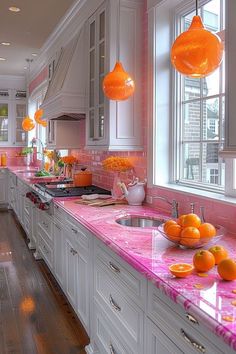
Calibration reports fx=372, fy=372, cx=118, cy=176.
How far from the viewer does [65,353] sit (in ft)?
8.13

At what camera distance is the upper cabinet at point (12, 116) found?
28.4 ft

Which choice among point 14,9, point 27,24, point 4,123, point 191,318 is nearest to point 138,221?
point 191,318

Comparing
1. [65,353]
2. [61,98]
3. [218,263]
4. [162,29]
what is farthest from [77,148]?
[218,263]

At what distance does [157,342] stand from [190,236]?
19.7 inches

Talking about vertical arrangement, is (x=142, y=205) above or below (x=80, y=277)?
above

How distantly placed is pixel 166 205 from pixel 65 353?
1235 millimetres

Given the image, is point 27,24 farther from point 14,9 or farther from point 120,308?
point 120,308

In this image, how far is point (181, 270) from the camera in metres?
1.44

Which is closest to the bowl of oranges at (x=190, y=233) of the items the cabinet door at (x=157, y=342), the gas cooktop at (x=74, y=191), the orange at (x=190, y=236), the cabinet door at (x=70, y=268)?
the orange at (x=190, y=236)

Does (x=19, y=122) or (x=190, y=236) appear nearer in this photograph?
(x=190, y=236)

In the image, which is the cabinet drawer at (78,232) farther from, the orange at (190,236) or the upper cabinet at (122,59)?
the orange at (190,236)

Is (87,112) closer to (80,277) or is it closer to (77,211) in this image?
(77,211)

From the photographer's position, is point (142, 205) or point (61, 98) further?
point (61, 98)

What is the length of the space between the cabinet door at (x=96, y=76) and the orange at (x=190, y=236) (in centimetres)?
172
